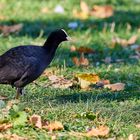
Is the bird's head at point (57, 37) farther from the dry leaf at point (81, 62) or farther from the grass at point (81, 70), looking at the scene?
the dry leaf at point (81, 62)

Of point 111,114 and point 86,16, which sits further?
point 86,16

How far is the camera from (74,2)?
48.4ft

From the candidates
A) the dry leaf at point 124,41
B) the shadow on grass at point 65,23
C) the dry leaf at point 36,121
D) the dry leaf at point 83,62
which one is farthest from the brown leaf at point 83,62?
the dry leaf at point 36,121

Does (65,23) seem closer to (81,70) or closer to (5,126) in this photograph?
(81,70)

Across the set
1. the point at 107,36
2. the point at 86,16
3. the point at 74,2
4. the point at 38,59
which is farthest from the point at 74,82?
the point at 74,2

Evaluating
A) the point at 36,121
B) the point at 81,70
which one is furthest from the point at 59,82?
the point at 36,121

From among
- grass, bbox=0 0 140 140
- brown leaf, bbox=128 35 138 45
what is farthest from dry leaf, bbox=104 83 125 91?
brown leaf, bbox=128 35 138 45

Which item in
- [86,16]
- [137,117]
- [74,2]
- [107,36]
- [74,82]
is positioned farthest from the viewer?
[74,2]

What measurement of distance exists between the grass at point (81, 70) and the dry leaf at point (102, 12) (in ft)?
0.40

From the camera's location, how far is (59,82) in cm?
855

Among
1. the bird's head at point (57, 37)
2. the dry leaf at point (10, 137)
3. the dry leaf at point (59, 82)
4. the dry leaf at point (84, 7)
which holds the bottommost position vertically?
the dry leaf at point (59, 82)

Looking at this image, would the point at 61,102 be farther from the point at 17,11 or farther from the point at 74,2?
the point at 74,2

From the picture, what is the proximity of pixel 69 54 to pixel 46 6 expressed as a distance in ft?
12.1

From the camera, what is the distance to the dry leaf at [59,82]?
8367 millimetres
